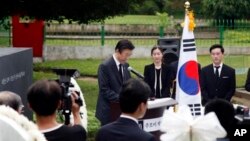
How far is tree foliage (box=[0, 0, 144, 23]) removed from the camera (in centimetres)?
1527

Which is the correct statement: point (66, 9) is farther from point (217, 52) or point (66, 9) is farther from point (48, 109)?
point (48, 109)

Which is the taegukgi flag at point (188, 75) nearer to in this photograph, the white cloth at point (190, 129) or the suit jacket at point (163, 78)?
the suit jacket at point (163, 78)

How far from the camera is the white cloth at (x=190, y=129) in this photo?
457cm

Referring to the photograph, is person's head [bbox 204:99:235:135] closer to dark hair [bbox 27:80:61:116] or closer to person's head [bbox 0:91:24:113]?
dark hair [bbox 27:80:61:116]

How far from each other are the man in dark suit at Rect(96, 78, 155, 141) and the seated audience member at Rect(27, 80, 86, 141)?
0.87 ft

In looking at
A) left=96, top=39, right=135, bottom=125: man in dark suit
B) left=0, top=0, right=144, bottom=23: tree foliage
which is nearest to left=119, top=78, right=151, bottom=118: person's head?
left=96, top=39, right=135, bottom=125: man in dark suit

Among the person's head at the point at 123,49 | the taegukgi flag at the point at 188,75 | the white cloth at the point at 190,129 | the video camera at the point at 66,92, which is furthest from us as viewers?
the taegukgi flag at the point at 188,75

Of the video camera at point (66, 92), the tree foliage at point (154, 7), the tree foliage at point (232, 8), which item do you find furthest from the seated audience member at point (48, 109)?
the tree foliage at point (154, 7)

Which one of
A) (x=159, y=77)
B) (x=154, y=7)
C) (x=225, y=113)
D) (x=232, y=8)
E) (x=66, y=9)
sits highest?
(x=154, y=7)

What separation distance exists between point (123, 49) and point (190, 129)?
403 cm

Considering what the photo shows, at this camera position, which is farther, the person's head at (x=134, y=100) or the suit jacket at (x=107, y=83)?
the suit jacket at (x=107, y=83)

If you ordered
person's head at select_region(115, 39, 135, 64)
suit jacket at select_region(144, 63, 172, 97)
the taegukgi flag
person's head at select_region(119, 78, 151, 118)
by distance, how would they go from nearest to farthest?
person's head at select_region(119, 78, 151, 118)
person's head at select_region(115, 39, 135, 64)
the taegukgi flag
suit jacket at select_region(144, 63, 172, 97)

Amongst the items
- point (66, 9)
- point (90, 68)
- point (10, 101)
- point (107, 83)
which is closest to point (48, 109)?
point (10, 101)

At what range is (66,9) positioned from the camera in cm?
1559
